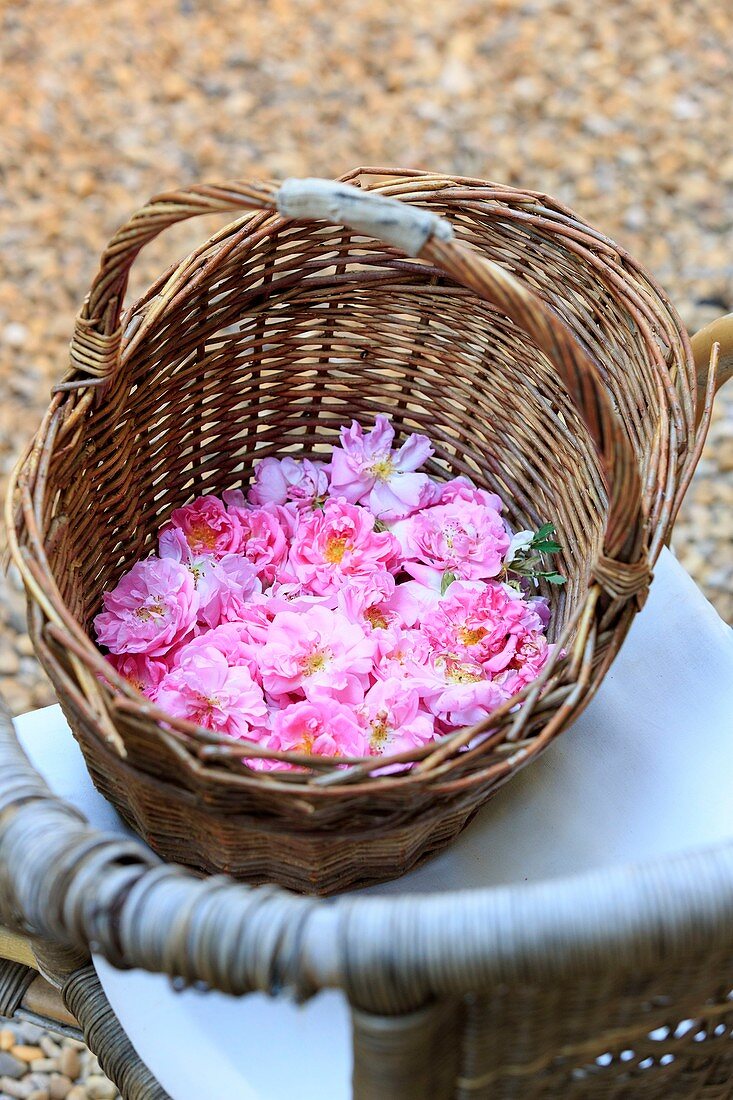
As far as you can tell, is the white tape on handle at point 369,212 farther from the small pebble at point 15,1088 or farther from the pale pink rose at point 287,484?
the small pebble at point 15,1088

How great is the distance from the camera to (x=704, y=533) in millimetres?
1550

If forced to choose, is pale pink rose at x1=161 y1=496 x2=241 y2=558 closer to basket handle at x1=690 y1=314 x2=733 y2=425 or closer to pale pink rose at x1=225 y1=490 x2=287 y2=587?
pale pink rose at x1=225 y1=490 x2=287 y2=587

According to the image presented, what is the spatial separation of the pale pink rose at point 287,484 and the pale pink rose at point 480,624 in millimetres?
A: 179

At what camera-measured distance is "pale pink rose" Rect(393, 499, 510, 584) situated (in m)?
0.92

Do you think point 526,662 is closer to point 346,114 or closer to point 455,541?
point 455,541

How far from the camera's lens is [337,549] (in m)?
0.94

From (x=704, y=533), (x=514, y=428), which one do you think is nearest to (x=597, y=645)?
(x=514, y=428)

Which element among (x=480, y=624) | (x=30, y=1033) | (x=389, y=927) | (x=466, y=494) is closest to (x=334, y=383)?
(x=466, y=494)

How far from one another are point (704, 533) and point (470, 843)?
2.91ft

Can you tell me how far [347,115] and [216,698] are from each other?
1.50 m

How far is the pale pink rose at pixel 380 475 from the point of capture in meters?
0.99

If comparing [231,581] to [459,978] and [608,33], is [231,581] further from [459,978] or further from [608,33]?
[608,33]

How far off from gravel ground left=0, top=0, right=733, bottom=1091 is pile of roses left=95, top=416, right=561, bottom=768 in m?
0.81

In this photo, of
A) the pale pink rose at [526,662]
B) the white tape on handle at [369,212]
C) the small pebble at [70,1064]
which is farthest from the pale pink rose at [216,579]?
the small pebble at [70,1064]
